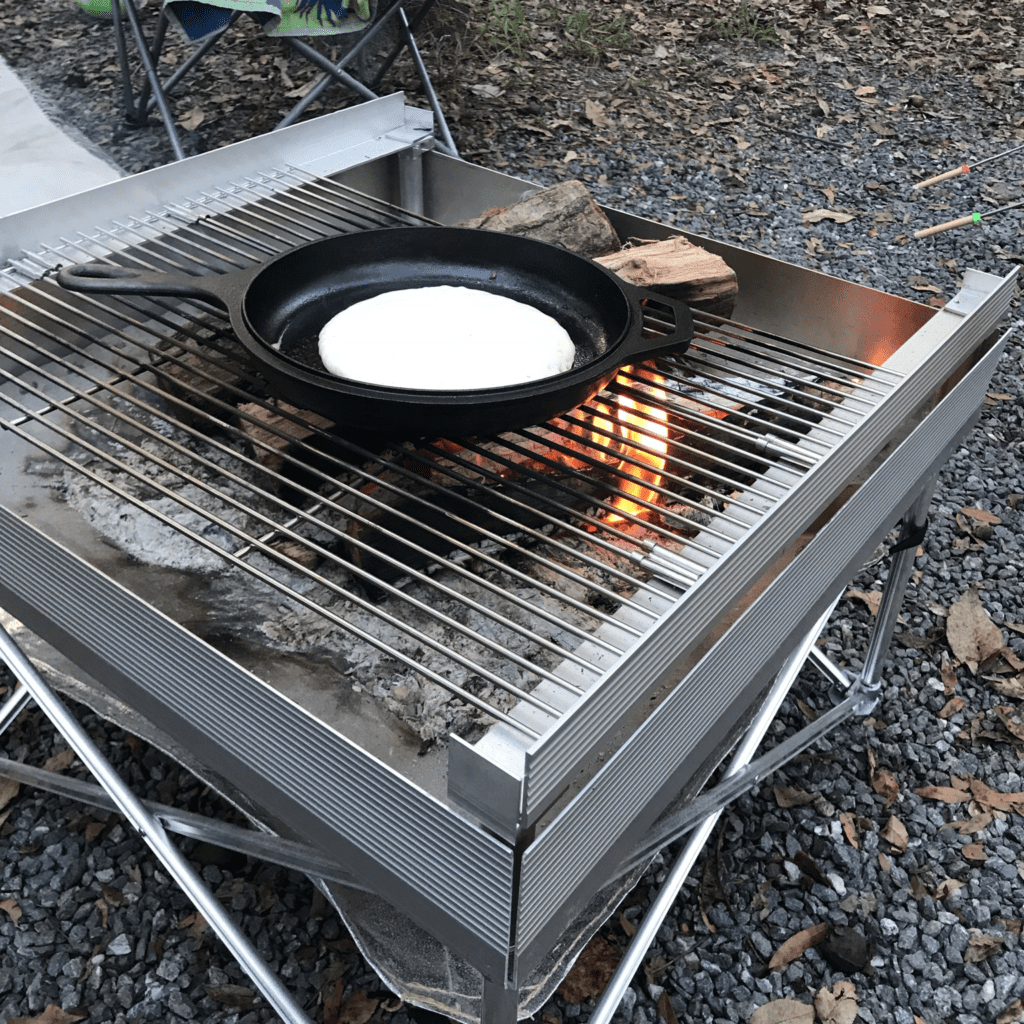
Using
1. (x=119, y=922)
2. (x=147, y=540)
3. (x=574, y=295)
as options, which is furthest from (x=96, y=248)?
(x=119, y=922)

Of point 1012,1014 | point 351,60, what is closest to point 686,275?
point 1012,1014

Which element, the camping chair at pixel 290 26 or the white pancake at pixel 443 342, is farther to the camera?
the camping chair at pixel 290 26

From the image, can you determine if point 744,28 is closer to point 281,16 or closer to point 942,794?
point 281,16

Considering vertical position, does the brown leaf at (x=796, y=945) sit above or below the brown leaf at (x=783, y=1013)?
below

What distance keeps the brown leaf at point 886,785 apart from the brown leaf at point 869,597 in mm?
506

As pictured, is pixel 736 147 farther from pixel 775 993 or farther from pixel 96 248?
pixel 775 993

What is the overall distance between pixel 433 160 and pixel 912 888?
1754 mm

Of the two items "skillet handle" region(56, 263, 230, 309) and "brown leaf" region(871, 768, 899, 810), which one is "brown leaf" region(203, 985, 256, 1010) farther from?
"brown leaf" region(871, 768, 899, 810)

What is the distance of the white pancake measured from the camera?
1295 millimetres

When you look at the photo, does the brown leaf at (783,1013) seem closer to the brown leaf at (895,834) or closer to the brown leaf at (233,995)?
the brown leaf at (895,834)

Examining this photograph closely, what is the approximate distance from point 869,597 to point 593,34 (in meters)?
4.72

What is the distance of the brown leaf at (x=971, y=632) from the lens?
7.38 feet

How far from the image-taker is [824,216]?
4.17 metres

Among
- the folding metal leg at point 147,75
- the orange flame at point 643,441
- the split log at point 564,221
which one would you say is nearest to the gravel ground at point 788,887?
the orange flame at point 643,441
